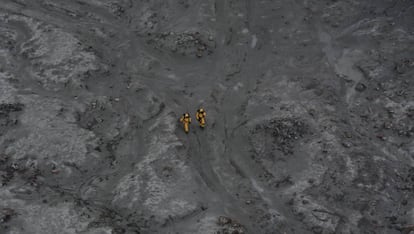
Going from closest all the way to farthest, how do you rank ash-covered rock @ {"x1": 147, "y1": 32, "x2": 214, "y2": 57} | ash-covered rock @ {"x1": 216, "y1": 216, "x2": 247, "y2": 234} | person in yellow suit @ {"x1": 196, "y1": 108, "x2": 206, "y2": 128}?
1. ash-covered rock @ {"x1": 216, "y1": 216, "x2": 247, "y2": 234}
2. person in yellow suit @ {"x1": 196, "y1": 108, "x2": 206, "y2": 128}
3. ash-covered rock @ {"x1": 147, "y1": 32, "x2": 214, "y2": 57}

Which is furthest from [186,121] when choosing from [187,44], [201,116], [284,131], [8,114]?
[8,114]

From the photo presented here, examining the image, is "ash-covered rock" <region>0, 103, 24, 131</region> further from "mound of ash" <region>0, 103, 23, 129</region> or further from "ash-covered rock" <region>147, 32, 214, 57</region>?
"ash-covered rock" <region>147, 32, 214, 57</region>

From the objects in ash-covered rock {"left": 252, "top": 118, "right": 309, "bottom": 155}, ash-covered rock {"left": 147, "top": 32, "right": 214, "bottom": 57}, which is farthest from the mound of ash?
A: ash-covered rock {"left": 252, "top": 118, "right": 309, "bottom": 155}

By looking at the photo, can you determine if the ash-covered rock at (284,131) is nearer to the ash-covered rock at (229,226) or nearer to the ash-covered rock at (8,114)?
the ash-covered rock at (229,226)

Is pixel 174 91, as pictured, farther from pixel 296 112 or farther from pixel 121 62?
pixel 296 112

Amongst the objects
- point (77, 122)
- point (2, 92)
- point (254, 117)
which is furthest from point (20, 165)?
point (254, 117)

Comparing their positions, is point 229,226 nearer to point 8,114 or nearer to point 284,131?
point 284,131

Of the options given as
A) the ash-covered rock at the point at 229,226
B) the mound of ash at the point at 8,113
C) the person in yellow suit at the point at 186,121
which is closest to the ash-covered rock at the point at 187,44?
the person in yellow suit at the point at 186,121
